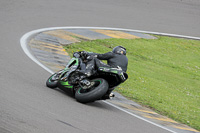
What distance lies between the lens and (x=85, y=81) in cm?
743

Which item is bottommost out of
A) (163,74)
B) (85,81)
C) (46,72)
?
(163,74)

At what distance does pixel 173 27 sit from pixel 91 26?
15.5 ft

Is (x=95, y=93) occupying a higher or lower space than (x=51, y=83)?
higher

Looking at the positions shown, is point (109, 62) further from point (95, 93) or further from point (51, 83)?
point (51, 83)

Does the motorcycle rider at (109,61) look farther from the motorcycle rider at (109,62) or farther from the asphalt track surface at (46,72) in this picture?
the asphalt track surface at (46,72)

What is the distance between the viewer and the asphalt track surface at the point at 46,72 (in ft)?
18.7

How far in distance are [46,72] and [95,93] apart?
2403 millimetres

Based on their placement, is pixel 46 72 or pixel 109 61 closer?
pixel 109 61

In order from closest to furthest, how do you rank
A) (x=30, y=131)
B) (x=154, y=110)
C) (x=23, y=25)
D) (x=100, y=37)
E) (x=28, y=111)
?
(x=30, y=131)
(x=28, y=111)
(x=154, y=110)
(x=23, y=25)
(x=100, y=37)

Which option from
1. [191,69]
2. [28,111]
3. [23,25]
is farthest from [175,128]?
[23,25]

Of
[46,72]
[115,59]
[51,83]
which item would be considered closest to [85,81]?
[115,59]

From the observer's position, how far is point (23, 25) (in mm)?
13469

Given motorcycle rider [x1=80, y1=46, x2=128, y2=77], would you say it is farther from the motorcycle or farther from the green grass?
the green grass

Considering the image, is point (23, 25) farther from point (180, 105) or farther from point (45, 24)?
point (180, 105)
